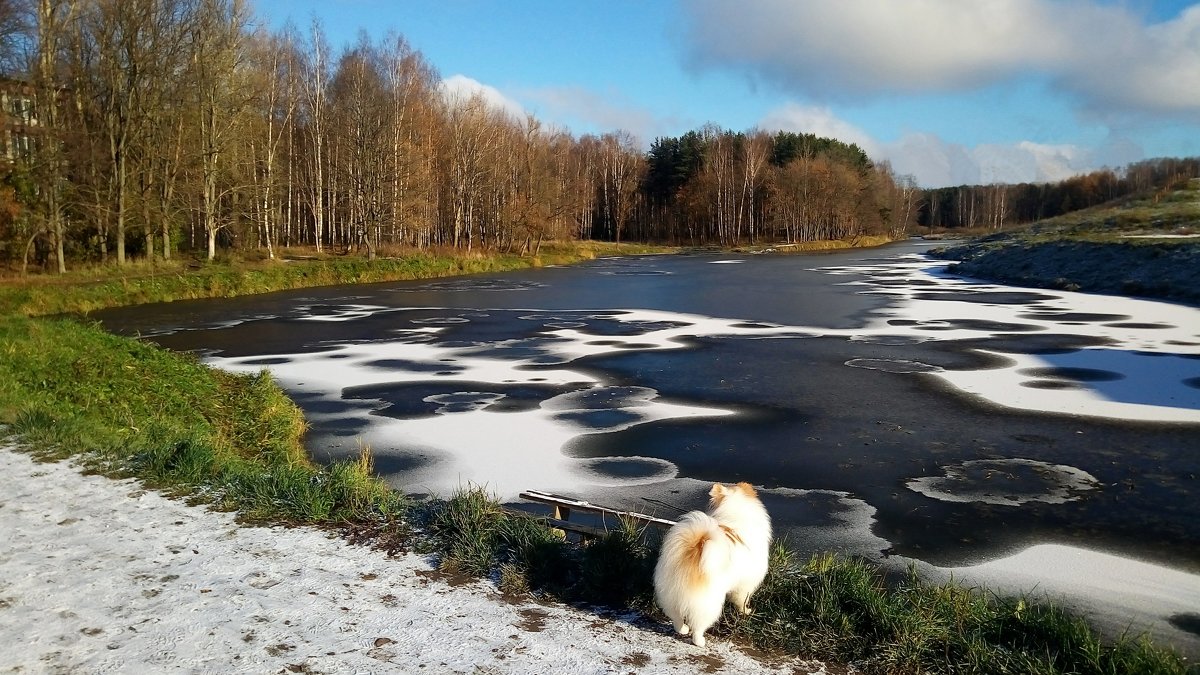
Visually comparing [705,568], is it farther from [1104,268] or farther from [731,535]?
[1104,268]

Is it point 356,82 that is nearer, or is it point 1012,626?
point 1012,626

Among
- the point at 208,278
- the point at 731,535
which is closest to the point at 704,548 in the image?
the point at 731,535

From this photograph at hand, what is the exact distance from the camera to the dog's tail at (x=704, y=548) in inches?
163

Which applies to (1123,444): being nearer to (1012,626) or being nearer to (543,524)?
(1012,626)

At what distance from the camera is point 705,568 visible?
4.14 metres

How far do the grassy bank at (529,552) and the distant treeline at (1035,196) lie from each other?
78.7m

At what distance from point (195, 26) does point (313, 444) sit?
1244 inches

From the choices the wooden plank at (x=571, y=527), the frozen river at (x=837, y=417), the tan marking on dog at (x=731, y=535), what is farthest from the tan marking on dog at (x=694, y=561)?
the frozen river at (x=837, y=417)

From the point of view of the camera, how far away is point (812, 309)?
2464cm

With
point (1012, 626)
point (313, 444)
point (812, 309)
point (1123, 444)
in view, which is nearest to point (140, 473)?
point (313, 444)

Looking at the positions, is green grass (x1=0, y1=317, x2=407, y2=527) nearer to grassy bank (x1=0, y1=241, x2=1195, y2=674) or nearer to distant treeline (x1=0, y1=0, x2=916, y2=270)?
grassy bank (x1=0, y1=241, x2=1195, y2=674)

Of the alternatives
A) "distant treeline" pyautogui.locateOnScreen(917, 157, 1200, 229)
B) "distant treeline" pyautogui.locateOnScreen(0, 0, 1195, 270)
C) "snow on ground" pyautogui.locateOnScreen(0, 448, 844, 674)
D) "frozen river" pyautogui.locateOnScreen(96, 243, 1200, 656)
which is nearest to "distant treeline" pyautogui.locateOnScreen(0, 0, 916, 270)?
"distant treeline" pyautogui.locateOnScreen(0, 0, 1195, 270)

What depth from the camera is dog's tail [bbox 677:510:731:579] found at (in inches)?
163

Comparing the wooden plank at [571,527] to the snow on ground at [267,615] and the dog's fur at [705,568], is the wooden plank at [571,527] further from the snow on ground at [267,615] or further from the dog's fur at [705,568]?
the dog's fur at [705,568]
